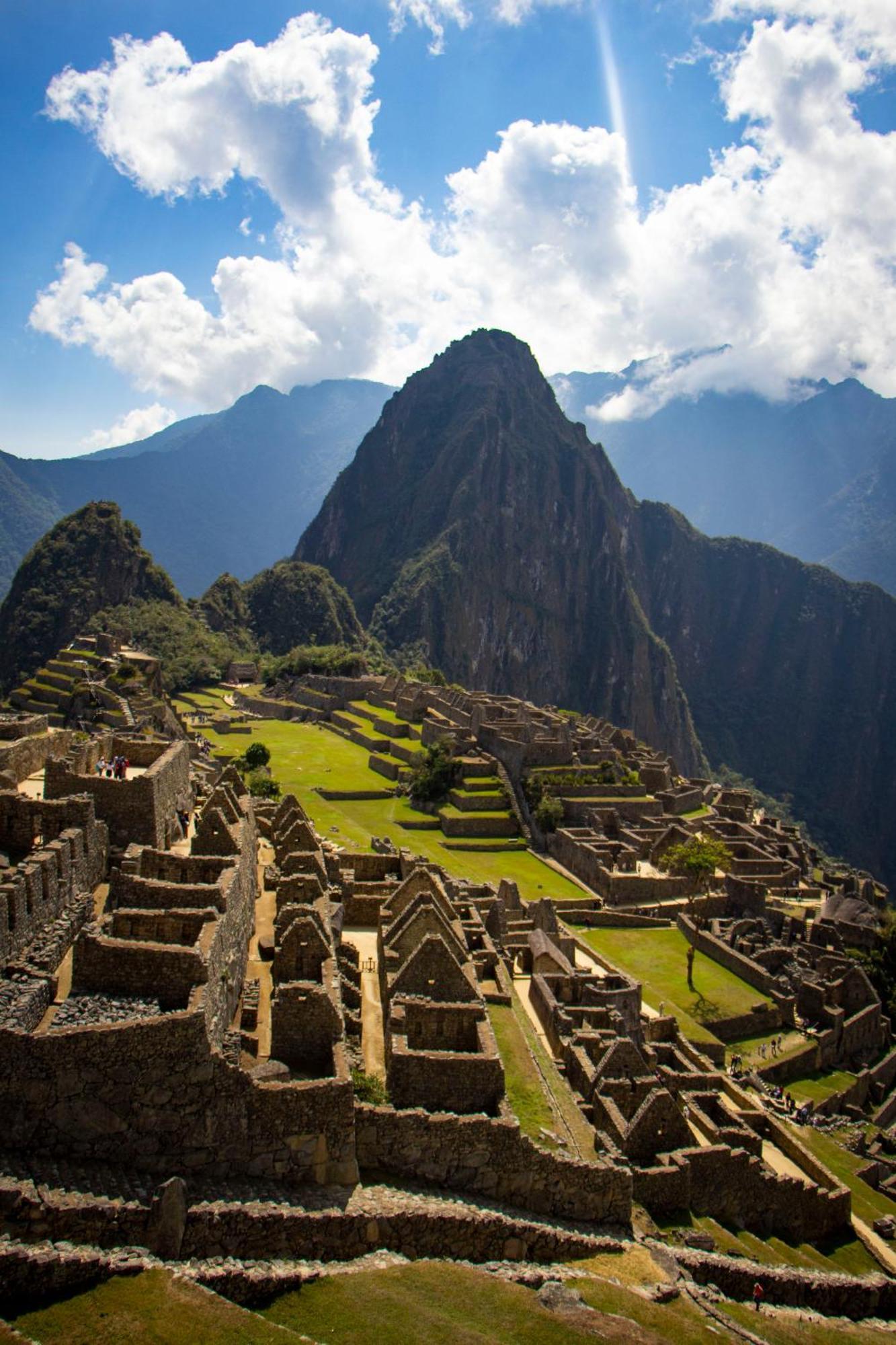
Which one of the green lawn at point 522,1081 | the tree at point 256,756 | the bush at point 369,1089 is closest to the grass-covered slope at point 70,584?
the tree at point 256,756

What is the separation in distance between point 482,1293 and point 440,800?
44.8 metres

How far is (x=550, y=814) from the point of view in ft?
174

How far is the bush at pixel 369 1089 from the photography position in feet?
45.1

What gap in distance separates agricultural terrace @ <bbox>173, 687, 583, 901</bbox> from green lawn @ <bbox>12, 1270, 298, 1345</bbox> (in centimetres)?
2561

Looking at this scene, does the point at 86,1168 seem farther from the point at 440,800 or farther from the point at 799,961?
the point at 440,800

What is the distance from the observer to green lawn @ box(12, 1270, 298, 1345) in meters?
8.80

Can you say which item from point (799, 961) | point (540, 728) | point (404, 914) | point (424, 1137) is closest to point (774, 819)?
point (540, 728)

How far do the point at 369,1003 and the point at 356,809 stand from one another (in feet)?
114

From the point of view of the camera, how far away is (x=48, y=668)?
65.0m

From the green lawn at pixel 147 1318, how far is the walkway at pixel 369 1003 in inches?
202

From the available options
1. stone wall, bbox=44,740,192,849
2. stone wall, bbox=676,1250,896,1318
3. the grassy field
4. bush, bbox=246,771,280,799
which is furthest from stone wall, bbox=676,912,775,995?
stone wall, bbox=44,740,192,849

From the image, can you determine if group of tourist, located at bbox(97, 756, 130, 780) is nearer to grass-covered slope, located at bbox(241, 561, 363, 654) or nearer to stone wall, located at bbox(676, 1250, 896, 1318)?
stone wall, located at bbox(676, 1250, 896, 1318)

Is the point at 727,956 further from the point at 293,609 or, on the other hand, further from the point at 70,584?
the point at 293,609

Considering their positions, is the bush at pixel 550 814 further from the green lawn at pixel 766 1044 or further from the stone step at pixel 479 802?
the green lawn at pixel 766 1044
